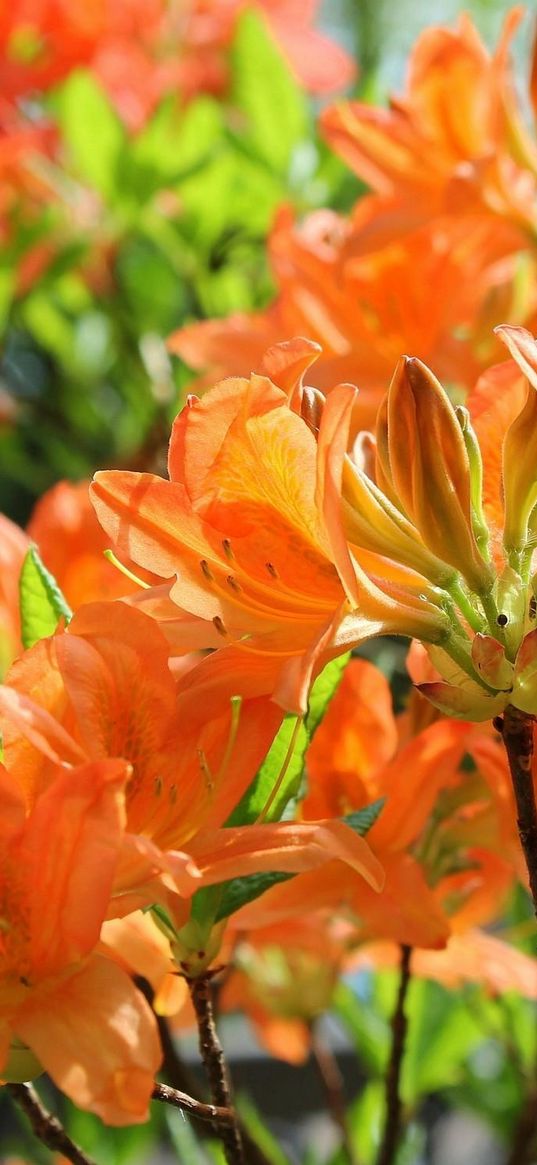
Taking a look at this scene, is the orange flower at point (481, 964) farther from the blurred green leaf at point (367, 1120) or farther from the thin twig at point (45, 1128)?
the thin twig at point (45, 1128)

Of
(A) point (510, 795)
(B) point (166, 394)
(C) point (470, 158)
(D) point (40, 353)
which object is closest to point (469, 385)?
(C) point (470, 158)

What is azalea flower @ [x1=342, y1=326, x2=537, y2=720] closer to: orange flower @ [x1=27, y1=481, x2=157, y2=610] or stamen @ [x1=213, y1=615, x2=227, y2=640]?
stamen @ [x1=213, y1=615, x2=227, y2=640]

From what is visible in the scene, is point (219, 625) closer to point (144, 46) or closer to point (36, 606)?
point (36, 606)

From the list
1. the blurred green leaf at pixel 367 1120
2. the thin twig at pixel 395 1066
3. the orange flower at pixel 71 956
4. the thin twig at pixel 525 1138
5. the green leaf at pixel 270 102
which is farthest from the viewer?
the green leaf at pixel 270 102

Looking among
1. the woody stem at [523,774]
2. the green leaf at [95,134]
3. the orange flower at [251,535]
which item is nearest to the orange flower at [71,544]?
the orange flower at [251,535]

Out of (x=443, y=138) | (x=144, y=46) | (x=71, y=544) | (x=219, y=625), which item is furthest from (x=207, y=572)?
(x=144, y=46)

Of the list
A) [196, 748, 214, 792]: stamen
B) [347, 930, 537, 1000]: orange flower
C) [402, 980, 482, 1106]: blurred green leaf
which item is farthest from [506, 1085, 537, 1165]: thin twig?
[196, 748, 214, 792]: stamen
